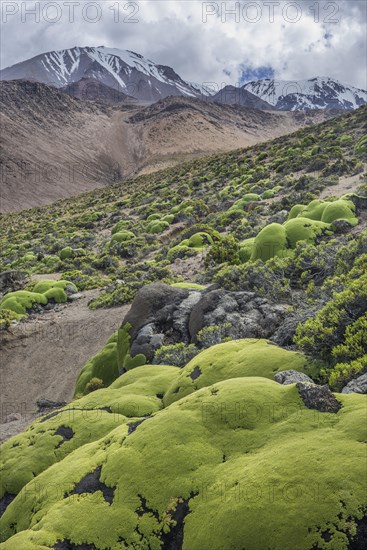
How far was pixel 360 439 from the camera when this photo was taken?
5.46m

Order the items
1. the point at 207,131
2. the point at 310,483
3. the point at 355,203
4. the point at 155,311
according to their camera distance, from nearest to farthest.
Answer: the point at 310,483 → the point at 155,311 → the point at 355,203 → the point at 207,131

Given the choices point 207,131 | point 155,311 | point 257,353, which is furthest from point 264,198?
point 207,131

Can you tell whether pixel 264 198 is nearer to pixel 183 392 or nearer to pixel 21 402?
pixel 21 402

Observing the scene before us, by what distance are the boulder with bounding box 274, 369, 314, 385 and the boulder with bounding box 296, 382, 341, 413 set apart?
128 centimetres

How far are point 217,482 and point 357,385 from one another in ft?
9.49

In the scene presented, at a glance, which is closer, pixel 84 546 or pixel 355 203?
pixel 84 546

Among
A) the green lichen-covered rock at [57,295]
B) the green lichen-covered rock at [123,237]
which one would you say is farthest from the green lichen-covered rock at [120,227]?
the green lichen-covered rock at [57,295]

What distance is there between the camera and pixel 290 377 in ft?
26.6

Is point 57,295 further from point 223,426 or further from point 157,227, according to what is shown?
point 223,426

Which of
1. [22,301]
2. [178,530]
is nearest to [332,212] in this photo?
[22,301]

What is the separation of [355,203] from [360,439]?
20.8 meters

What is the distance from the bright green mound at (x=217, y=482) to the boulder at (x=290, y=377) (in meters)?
0.82

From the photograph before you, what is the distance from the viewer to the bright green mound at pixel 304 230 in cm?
2042

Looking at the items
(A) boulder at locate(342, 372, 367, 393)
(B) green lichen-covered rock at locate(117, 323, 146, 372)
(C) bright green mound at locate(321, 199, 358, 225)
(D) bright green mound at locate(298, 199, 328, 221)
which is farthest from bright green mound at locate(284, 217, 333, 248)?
(A) boulder at locate(342, 372, 367, 393)
